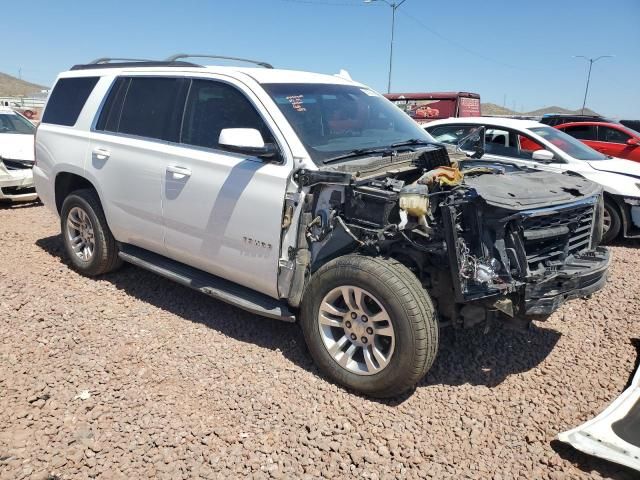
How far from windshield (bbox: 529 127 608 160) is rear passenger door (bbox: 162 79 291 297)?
5167 millimetres

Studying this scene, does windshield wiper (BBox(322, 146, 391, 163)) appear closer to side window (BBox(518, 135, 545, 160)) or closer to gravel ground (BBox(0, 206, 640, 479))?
gravel ground (BBox(0, 206, 640, 479))

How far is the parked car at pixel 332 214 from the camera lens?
2969 mm

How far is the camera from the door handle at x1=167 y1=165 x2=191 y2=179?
386 cm

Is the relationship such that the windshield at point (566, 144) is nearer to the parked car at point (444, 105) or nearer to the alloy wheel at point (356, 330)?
the alloy wheel at point (356, 330)

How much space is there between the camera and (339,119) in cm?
395

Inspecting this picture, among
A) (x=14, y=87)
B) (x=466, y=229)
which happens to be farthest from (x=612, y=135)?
(x=14, y=87)

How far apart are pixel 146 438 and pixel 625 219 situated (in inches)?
252

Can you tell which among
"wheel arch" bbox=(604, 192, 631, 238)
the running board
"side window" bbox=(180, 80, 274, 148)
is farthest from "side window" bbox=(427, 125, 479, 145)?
the running board

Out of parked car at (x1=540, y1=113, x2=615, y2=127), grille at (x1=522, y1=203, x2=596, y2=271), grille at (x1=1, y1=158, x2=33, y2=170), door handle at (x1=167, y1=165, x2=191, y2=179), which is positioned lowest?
grille at (x1=1, y1=158, x2=33, y2=170)

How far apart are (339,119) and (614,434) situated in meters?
2.72

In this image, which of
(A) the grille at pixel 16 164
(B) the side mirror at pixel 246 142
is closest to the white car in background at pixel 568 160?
(B) the side mirror at pixel 246 142

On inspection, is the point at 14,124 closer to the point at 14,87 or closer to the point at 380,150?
the point at 380,150

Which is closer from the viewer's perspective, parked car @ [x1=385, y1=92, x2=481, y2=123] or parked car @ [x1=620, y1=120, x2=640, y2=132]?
parked car @ [x1=620, y1=120, x2=640, y2=132]

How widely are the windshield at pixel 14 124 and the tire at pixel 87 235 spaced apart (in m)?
5.76
